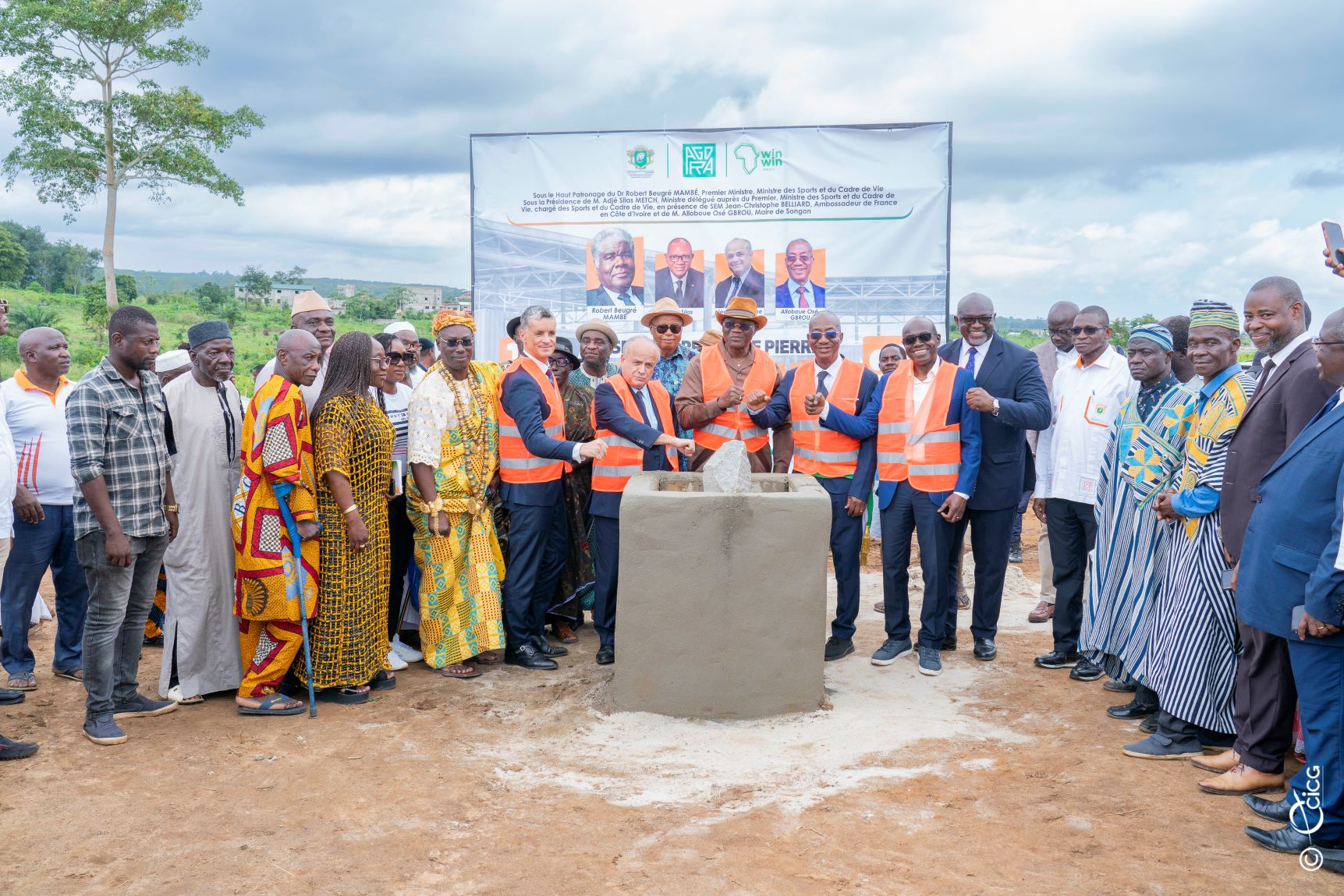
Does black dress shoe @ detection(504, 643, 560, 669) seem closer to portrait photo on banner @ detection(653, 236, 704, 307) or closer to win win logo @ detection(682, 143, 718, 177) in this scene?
portrait photo on banner @ detection(653, 236, 704, 307)

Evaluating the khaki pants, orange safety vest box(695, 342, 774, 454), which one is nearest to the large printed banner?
the khaki pants

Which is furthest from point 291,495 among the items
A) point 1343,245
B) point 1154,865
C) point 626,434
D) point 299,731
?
point 1343,245

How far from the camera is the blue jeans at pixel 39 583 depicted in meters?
5.54

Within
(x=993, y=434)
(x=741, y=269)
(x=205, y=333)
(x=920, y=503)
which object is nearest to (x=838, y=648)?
(x=920, y=503)

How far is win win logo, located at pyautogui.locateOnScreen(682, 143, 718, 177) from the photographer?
27.9 ft

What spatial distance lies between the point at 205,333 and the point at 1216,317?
4.81 meters

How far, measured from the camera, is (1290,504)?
11.9ft

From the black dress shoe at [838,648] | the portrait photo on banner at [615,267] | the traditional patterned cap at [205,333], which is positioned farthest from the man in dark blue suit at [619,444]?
the portrait photo on banner at [615,267]

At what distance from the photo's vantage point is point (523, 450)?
566 cm

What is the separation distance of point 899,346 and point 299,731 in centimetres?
532

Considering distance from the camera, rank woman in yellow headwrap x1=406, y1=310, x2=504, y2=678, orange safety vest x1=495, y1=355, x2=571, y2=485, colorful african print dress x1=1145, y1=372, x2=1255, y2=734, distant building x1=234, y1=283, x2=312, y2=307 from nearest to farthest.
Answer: colorful african print dress x1=1145, y1=372, x2=1255, y2=734 < woman in yellow headwrap x1=406, y1=310, x2=504, y2=678 < orange safety vest x1=495, y1=355, x2=571, y2=485 < distant building x1=234, y1=283, x2=312, y2=307

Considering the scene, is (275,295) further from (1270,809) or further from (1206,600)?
(1270,809)

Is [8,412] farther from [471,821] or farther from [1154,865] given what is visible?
[1154,865]

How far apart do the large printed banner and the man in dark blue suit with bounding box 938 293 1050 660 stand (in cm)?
254
